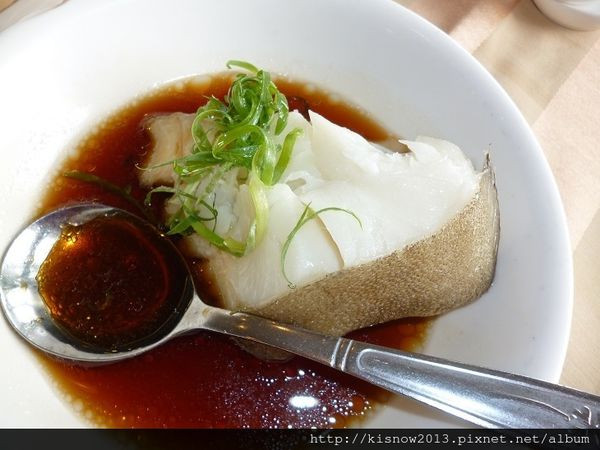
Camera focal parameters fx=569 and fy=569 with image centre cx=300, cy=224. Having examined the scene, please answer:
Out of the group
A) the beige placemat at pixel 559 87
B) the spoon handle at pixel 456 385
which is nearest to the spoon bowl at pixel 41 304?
the spoon handle at pixel 456 385

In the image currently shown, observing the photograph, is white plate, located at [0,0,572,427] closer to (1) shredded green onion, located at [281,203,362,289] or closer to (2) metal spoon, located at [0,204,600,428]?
(2) metal spoon, located at [0,204,600,428]

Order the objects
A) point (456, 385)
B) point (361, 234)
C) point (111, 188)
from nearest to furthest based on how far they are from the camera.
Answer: point (456, 385) < point (361, 234) < point (111, 188)

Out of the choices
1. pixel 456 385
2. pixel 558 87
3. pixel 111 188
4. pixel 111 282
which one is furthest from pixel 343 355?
pixel 558 87

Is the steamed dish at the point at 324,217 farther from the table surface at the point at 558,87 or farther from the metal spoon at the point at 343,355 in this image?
the table surface at the point at 558,87

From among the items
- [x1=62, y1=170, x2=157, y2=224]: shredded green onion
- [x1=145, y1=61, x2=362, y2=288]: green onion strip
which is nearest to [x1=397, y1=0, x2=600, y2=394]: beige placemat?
[x1=145, y1=61, x2=362, y2=288]: green onion strip

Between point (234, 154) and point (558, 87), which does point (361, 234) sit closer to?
point (234, 154)

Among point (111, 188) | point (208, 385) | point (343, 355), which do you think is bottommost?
point (208, 385)
